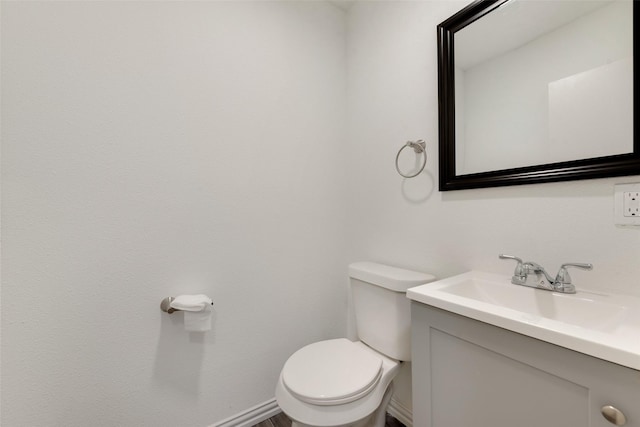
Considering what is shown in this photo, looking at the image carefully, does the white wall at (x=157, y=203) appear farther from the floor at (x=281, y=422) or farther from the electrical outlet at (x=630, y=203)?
the electrical outlet at (x=630, y=203)

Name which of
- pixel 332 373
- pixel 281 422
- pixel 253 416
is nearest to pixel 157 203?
pixel 332 373

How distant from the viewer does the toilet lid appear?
940mm

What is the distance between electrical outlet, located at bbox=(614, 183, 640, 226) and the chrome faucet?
0.53 ft

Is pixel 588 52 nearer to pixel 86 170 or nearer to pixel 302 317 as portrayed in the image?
pixel 302 317

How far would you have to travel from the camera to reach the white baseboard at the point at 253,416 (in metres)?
1.28

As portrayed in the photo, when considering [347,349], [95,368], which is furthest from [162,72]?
[347,349]

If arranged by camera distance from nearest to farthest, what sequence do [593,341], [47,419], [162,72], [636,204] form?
→ [593,341] < [636,204] < [47,419] < [162,72]

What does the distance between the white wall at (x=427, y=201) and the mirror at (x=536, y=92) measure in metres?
0.07

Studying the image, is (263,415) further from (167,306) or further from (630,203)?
(630,203)

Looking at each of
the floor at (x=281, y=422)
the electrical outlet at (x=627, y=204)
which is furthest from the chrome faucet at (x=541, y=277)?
the floor at (x=281, y=422)

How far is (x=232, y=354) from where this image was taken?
1.29 m

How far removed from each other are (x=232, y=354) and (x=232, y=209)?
0.72m

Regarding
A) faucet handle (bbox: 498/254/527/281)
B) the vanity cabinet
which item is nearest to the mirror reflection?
faucet handle (bbox: 498/254/527/281)

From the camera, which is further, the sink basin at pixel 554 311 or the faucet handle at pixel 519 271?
the faucet handle at pixel 519 271
